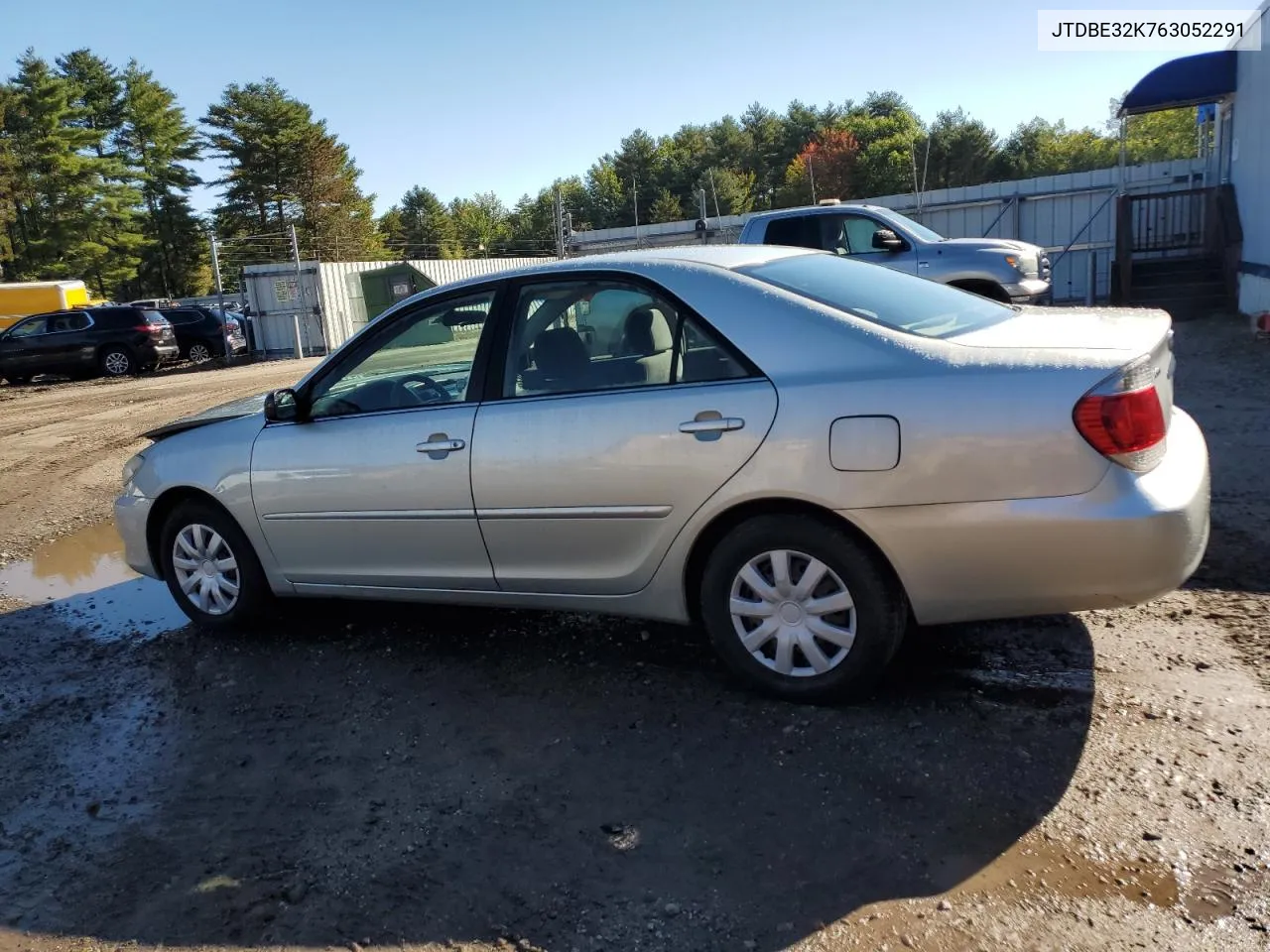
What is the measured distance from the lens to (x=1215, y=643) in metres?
3.88

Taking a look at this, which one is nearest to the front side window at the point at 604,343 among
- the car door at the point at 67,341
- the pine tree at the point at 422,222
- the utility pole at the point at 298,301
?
the car door at the point at 67,341

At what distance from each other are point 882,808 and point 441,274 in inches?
1120

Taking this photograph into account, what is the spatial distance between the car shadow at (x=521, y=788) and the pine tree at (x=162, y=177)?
63663 mm

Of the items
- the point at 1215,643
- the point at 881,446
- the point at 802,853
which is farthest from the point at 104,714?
the point at 1215,643

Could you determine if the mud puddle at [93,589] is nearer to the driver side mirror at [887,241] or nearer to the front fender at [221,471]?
the front fender at [221,471]

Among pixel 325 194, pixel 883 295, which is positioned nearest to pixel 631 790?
pixel 883 295

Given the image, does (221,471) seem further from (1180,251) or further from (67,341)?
(67,341)

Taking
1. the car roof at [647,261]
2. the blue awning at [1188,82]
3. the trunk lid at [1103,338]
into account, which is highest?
the blue awning at [1188,82]

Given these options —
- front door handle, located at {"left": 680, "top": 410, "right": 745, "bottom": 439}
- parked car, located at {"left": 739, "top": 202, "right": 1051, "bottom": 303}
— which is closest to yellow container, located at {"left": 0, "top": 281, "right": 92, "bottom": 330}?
parked car, located at {"left": 739, "top": 202, "right": 1051, "bottom": 303}

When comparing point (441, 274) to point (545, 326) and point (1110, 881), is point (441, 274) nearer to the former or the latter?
point (545, 326)

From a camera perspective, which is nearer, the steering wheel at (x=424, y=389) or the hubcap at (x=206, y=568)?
the steering wheel at (x=424, y=389)

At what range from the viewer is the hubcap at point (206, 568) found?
15.9 feet

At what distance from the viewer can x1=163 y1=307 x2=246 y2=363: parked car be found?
25469 millimetres

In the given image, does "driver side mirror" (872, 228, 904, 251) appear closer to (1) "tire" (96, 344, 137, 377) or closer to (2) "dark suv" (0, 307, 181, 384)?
(2) "dark suv" (0, 307, 181, 384)
